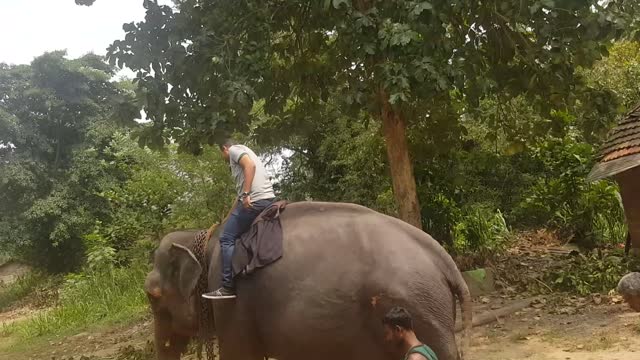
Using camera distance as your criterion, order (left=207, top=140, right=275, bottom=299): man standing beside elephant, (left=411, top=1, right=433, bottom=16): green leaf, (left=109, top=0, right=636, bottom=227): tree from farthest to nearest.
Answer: (left=109, top=0, right=636, bottom=227): tree < (left=411, top=1, right=433, bottom=16): green leaf < (left=207, top=140, right=275, bottom=299): man standing beside elephant

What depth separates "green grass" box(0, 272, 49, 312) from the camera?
23419 mm

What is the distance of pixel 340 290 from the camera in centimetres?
477

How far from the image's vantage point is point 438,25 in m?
8.04

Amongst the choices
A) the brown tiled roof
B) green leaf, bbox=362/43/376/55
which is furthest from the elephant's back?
the brown tiled roof

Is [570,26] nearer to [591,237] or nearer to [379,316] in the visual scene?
[379,316]

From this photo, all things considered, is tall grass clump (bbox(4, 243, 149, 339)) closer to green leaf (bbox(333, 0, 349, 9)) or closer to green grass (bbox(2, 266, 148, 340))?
green grass (bbox(2, 266, 148, 340))

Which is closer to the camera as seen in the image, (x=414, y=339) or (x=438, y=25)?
(x=414, y=339)

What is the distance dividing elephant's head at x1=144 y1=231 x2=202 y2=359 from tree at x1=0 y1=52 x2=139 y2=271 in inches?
681

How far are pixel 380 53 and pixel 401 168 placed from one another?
264 cm

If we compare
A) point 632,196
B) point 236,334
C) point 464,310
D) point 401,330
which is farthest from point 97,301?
point 401,330

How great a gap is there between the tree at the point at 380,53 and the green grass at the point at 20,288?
16904 mm

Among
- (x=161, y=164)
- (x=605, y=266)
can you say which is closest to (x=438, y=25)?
(x=605, y=266)

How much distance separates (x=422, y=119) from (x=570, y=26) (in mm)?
3929

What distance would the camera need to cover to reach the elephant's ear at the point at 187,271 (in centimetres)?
547
